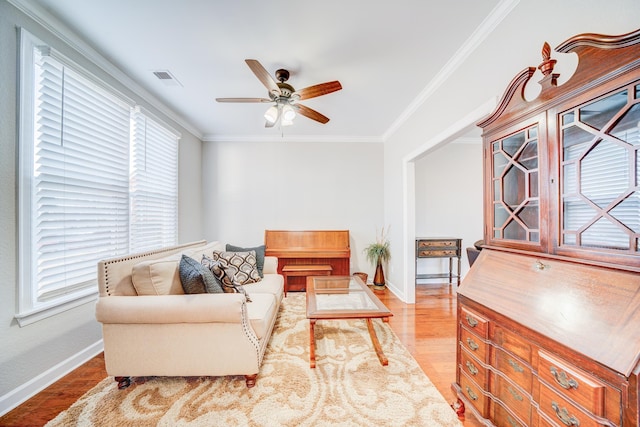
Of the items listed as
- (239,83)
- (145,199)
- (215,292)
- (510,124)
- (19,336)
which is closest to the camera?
(510,124)

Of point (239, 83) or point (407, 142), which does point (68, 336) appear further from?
point (407, 142)

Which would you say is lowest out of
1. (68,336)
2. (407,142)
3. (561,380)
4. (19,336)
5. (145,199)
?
(68,336)

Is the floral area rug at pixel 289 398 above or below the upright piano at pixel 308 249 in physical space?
below

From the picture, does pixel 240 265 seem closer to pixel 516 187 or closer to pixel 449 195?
pixel 516 187

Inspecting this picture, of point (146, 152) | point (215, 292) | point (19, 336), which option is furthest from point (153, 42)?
point (19, 336)

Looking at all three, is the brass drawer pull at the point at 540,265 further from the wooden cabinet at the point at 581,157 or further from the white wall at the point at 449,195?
the white wall at the point at 449,195

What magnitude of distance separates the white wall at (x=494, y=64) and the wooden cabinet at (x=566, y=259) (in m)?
0.40

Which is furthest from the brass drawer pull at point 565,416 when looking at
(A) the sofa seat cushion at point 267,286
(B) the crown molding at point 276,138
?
(B) the crown molding at point 276,138

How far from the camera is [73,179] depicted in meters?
1.97

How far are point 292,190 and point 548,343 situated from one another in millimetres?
3757

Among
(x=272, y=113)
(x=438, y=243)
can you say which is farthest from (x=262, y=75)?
(x=438, y=243)

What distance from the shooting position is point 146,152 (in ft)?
9.40

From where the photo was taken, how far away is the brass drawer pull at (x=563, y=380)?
2.76ft

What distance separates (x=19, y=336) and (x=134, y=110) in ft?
7.22
